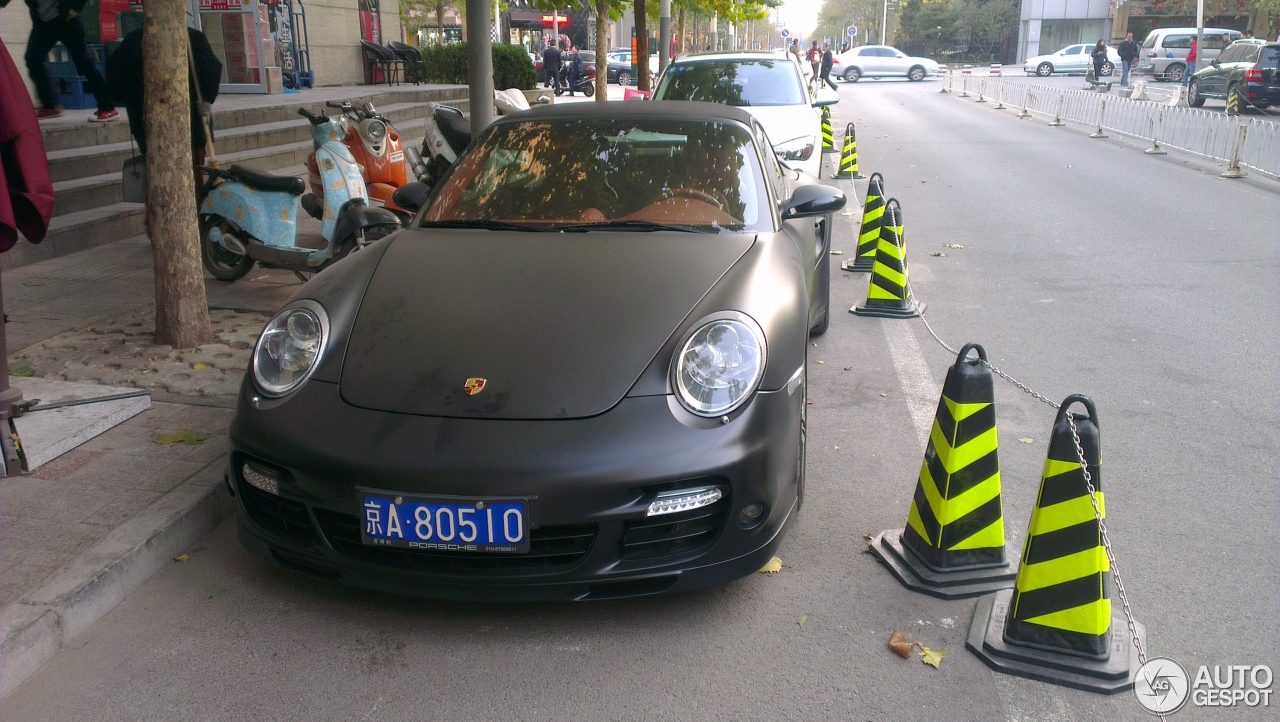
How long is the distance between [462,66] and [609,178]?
20290 mm

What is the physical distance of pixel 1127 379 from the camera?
213 inches

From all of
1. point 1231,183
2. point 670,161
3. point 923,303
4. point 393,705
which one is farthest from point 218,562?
point 1231,183

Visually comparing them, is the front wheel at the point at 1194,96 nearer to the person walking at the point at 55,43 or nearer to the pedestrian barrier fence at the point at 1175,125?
the pedestrian barrier fence at the point at 1175,125

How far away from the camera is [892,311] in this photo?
269 inches

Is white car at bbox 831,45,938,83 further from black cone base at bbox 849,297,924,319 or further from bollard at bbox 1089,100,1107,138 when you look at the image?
black cone base at bbox 849,297,924,319

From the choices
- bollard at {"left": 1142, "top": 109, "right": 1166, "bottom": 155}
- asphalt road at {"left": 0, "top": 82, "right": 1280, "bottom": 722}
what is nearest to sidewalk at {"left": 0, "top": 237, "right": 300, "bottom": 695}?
asphalt road at {"left": 0, "top": 82, "right": 1280, "bottom": 722}

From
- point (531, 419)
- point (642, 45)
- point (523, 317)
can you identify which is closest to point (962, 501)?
point (531, 419)

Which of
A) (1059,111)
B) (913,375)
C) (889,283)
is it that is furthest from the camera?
(1059,111)

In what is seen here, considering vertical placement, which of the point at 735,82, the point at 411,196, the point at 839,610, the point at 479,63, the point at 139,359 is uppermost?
the point at 479,63

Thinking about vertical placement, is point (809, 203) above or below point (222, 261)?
above

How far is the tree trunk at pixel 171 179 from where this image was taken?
5207mm

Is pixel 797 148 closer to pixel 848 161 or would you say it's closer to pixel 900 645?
pixel 848 161

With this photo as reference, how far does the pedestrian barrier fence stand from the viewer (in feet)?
45.0

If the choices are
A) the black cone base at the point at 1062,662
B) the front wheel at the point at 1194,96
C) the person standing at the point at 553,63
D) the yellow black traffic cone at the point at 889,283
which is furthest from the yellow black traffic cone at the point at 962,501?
the person standing at the point at 553,63
